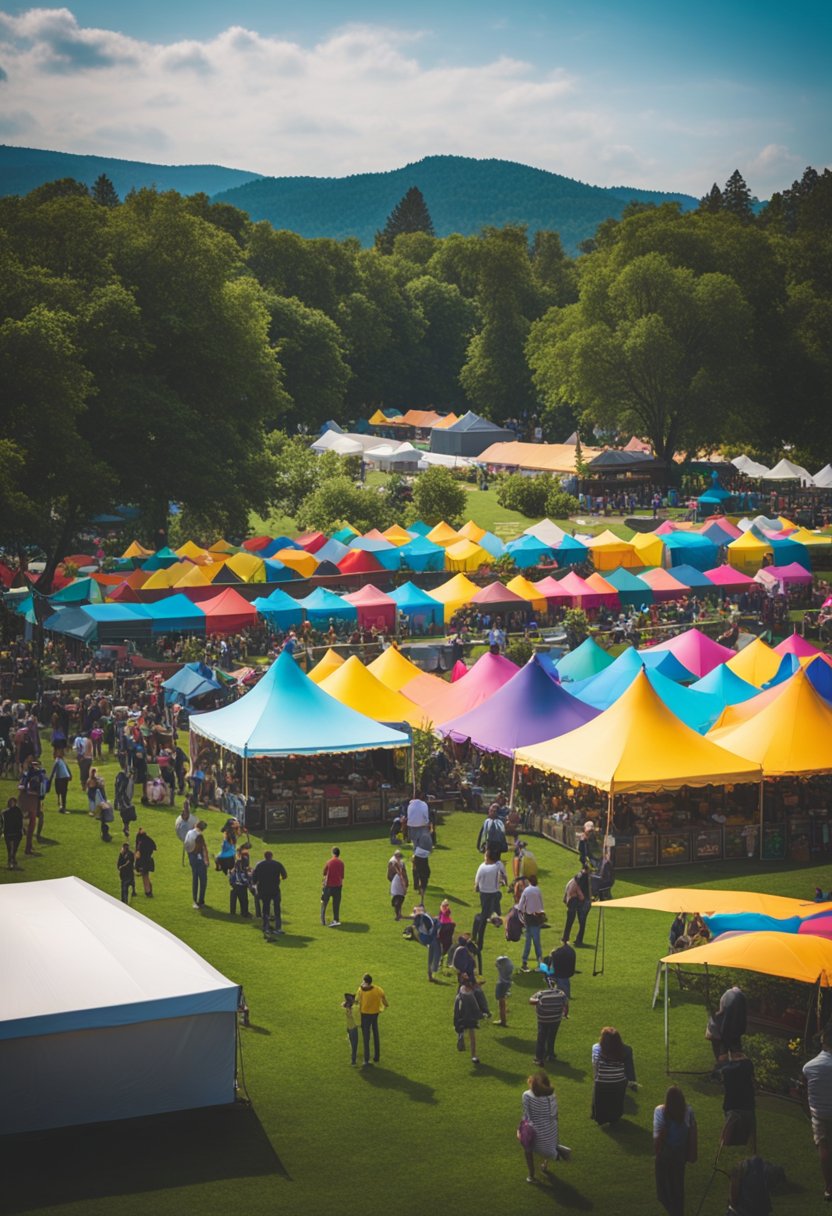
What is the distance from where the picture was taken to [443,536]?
5506 cm

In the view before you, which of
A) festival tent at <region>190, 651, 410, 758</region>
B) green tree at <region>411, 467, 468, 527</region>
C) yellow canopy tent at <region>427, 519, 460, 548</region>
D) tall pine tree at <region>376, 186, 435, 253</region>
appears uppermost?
A: tall pine tree at <region>376, 186, 435, 253</region>

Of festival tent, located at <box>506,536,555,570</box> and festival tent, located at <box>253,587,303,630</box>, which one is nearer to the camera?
festival tent, located at <box>253,587,303,630</box>

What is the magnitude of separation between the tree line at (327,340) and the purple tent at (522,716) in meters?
18.3

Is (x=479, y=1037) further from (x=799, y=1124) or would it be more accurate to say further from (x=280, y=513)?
(x=280, y=513)

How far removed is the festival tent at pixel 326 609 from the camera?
43.7 metres

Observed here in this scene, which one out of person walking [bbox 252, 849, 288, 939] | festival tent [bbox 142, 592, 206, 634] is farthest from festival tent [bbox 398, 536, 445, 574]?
person walking [bbox 252, 849, 288, 939]

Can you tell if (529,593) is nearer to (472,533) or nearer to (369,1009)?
(472,533)

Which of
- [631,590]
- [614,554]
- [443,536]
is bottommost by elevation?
[631,590]

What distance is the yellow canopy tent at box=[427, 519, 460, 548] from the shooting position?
179ft

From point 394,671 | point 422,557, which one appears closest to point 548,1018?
point 394,671

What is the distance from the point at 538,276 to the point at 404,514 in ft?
216

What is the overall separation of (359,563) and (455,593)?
5.85m

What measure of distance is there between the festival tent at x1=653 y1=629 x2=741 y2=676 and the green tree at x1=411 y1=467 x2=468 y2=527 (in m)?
27.7

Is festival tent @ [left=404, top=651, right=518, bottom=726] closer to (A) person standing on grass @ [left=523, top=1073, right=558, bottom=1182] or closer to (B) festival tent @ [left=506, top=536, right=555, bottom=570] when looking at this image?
(A) person standing on grass @ [left=523, top=1073, right=558, bottom=1182]
